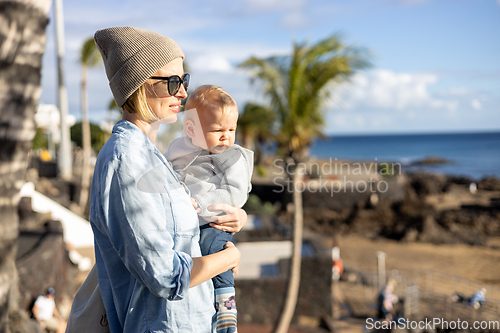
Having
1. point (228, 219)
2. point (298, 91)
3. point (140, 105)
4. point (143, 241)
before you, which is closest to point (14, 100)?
point (140, 105)

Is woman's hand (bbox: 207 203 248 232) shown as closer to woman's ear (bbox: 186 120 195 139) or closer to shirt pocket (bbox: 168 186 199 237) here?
shirt pocket (bbox: 168 186 199 237)

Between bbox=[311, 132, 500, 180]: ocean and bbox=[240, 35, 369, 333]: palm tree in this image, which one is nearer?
bbox=[240, 35, 369, 333]: palm tree

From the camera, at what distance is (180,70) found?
1.41m

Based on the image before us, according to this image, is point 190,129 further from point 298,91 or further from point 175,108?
point 298,91

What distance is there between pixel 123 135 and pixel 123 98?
5.4 inches

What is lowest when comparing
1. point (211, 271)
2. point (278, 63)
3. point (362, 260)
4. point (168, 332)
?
point (362, 260)

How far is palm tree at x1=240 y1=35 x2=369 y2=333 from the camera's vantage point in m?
6.94

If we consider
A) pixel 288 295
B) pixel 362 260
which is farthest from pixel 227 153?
pixel 362 260

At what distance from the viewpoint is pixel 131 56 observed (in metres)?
1.29

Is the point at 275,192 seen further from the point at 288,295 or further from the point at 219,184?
the point at 219,184

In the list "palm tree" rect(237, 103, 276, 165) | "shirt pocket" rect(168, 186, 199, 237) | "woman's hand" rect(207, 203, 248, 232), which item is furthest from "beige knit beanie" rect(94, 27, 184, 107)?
"palm tree" rect(237, 103, 276, 165)

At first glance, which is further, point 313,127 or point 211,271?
point 313,127

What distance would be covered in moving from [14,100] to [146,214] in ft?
1.90

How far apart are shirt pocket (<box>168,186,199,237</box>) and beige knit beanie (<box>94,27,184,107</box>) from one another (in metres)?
0.36
